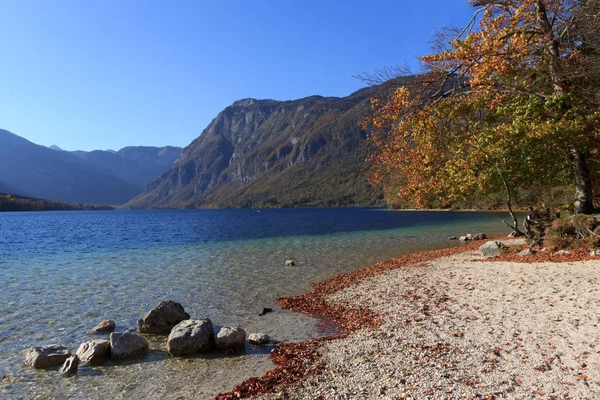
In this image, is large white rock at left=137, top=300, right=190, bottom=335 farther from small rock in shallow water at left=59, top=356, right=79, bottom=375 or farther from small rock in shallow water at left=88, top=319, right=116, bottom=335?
small rock in shallow water at left=59, top=356, right=79, bottom=375

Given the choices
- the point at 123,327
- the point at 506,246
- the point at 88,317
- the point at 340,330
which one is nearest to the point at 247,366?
the point at 340,330

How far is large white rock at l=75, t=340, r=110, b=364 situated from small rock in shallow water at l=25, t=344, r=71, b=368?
0.39m

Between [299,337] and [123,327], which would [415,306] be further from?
[123,327]

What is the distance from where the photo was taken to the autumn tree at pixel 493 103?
13.1 m

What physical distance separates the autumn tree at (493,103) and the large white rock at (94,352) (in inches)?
427

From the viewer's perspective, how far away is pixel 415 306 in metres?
12.8

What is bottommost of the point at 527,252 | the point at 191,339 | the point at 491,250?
the point at 191,339

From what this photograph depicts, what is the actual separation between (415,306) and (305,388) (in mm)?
6910

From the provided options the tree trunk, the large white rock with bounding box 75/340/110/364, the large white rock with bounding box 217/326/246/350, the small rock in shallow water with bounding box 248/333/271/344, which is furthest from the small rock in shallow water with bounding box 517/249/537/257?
Answer: the large white rock with bounding box 75/340/110/364

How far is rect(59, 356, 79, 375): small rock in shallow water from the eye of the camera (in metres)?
9.18

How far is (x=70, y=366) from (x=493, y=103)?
17397 mm

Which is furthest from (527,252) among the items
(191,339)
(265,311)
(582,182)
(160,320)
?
(160,320)

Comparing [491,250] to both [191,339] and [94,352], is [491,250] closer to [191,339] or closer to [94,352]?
[191,339]

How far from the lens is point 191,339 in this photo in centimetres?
1027
